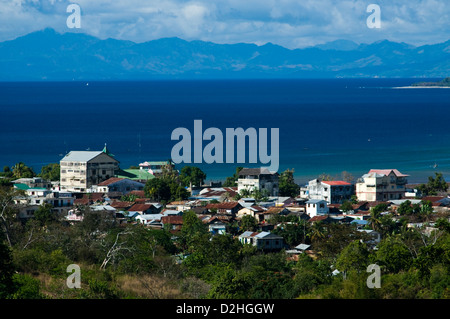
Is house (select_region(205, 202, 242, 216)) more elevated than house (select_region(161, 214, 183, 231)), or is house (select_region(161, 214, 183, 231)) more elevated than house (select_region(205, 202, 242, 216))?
house (select_region(205, 202, 242, 216))

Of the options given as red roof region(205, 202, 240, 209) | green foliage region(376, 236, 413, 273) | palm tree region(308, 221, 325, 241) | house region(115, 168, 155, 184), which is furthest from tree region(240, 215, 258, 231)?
house region(115, 168, 155, 184)

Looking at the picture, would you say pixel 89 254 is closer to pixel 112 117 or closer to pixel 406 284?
pixel 406 284

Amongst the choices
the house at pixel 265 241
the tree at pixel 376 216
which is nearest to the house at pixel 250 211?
the tree at pixel 376 216

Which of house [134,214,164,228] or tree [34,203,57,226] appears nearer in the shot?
tree [34,203,57,226]

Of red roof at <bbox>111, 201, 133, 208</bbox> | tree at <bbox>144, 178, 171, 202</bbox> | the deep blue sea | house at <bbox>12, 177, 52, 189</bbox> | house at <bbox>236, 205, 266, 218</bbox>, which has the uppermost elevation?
the deep blue sea

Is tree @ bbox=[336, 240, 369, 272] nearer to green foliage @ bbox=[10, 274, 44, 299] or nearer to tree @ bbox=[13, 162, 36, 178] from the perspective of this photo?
green foliage @ bbox=[10, 274, 44, 299]

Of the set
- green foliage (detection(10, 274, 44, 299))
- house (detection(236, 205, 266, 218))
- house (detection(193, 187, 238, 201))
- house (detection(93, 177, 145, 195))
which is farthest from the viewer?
house (detection(93, 177, 145, 195))

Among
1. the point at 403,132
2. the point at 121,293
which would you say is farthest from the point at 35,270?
the point at 403,132
